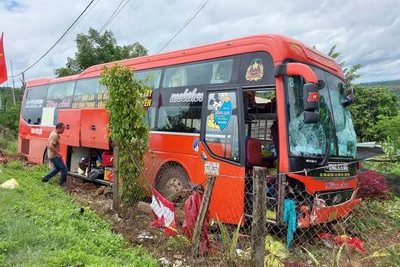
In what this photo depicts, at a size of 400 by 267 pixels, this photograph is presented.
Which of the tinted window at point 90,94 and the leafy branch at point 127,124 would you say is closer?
the leafy branch at point 127,124

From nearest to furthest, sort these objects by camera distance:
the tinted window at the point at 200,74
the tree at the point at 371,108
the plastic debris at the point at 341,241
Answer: the plastic debris at the point at 341,241 → the tinted window at the point at 200,74 → the tree at the point at 371,108

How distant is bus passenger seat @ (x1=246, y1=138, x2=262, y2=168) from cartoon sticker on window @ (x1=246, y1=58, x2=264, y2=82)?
93cm

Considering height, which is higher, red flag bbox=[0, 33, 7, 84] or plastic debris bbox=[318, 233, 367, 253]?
red flag bbox=[0, 33, 7, 84]

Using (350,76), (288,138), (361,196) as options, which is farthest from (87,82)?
(350,76)

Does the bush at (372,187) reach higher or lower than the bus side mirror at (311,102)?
lower

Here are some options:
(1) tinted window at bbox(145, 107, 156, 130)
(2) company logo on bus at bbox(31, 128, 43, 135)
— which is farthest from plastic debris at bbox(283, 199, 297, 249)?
(2) company logo on bus at bbox(31, 128, 43, 135)

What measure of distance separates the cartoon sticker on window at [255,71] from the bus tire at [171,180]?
6.89ft

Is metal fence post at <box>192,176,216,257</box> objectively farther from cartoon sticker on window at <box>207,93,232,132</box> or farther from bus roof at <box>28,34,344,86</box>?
bus roof at <box>28,34,344,86</box>

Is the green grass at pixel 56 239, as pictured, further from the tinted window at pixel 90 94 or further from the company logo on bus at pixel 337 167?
the tinted window at pixel 90 94

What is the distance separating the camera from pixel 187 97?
6410 mm

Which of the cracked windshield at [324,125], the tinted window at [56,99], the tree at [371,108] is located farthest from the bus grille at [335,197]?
the tree at [371,108]

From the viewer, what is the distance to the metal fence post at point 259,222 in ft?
11.4

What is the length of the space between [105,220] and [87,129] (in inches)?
140

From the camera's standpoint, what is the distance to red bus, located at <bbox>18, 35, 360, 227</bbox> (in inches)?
193
